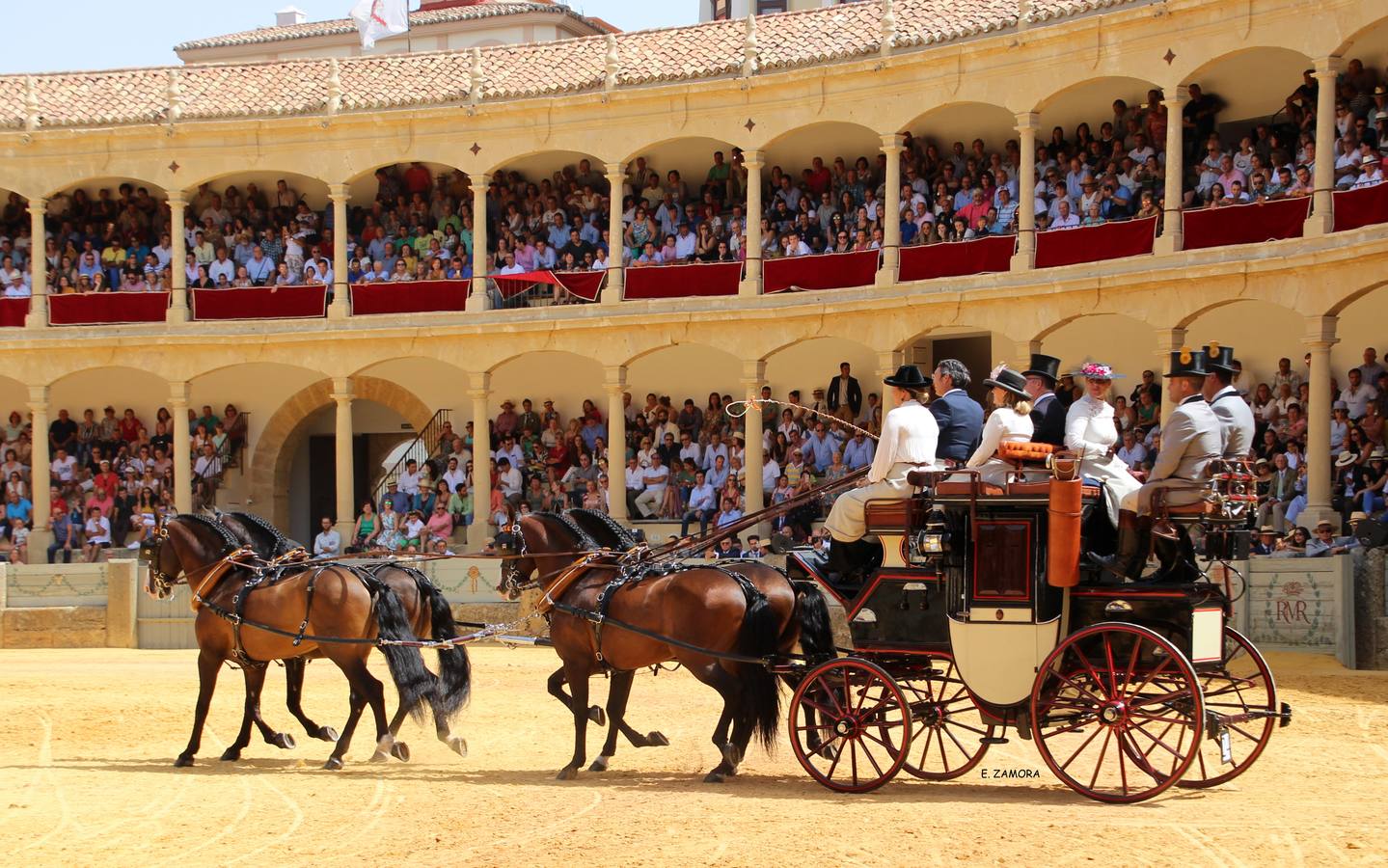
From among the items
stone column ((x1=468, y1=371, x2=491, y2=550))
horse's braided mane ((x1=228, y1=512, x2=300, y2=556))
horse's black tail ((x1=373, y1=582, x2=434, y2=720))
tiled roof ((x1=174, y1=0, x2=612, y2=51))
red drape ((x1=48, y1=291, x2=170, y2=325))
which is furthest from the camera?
tiled roof ((x1=174, y1=0, x2=612, y2=51))

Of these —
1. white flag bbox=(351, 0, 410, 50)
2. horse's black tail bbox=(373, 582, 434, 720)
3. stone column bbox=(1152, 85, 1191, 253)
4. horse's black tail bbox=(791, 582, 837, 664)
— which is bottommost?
horse's black tail bbox=(373, 582, 434, 720)

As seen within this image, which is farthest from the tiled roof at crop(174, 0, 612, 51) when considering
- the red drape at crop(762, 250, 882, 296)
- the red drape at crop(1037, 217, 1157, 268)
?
the red drape at crop(1037, 217, 1157, 268)

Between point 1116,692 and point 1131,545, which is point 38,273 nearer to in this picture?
point 1131,545

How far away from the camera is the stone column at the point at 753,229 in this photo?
25.4 meters

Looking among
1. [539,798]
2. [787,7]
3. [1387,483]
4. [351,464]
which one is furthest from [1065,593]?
[787,7]

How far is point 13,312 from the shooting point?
28828 millimetres

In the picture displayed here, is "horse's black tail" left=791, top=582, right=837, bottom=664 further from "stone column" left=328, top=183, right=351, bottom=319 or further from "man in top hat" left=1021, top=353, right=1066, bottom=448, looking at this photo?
"stone column" left=328, top=183, right=351, bottom=319

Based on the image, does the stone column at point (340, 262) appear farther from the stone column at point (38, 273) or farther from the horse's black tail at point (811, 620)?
the horse's black tail at point (811, 620)

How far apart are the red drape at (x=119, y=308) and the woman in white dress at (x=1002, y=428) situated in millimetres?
21554

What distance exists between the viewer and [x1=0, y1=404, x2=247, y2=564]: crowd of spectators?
27.7 metres

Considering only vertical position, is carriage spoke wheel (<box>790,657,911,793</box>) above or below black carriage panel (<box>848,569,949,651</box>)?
below

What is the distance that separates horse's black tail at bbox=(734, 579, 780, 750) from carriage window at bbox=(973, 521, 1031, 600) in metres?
1.71

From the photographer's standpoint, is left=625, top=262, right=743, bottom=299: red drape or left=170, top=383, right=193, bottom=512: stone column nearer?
left=625, top=262, right=743, bottom=299: red drape

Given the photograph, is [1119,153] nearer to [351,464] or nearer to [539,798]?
[351,464]
